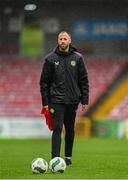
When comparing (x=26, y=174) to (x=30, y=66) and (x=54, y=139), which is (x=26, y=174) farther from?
(x=30, y=66)

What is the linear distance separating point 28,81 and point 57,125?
2275 cm

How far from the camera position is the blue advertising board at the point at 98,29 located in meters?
35.4

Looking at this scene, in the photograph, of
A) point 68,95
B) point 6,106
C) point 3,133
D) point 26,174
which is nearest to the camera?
point 26,174

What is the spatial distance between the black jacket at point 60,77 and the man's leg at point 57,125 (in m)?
0.11

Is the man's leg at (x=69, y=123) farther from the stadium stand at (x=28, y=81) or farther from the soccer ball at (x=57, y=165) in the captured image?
the stadium stand at (x=28, y=81)

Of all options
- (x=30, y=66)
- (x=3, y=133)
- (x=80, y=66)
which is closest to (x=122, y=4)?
(x=30, y=66)

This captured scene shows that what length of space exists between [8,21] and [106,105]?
578 centimetres

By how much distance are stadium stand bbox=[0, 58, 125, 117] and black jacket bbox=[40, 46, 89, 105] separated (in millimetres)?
20160

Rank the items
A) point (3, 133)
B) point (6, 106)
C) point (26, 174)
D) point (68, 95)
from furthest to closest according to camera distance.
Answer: point (6, 106) < point (3, 133) < point (68, 95) < point (26, 174)

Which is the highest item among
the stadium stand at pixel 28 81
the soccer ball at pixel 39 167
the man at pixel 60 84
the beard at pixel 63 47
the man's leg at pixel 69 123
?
the beard at pixel 63 47

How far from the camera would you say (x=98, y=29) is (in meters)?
35.7

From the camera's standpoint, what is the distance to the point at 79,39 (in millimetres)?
35562

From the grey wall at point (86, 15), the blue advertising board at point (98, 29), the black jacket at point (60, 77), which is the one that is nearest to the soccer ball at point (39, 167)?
the black jacket at point (60, 77)

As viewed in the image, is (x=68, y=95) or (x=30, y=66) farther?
(x=30, y=66)
